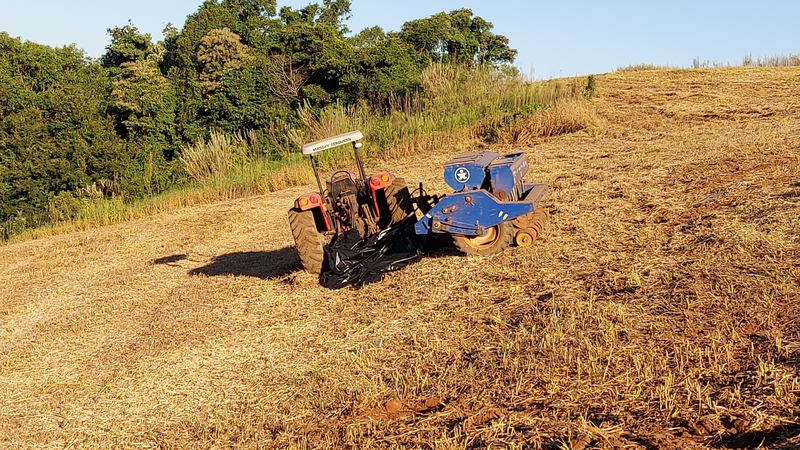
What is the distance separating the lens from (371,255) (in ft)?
22.6

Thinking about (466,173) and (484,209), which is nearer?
(484,209)

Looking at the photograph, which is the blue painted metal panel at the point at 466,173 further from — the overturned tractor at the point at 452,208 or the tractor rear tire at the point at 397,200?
the tractor rear tire at the point at 397,200

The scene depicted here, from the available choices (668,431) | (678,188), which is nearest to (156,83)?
(678,188)

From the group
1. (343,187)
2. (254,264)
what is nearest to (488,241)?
(343,187)

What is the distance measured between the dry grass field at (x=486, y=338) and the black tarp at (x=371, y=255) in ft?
0.65

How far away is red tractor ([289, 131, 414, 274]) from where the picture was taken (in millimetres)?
7086

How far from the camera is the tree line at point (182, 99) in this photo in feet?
57.9

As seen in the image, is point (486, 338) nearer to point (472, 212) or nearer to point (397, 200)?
point (472, 212)

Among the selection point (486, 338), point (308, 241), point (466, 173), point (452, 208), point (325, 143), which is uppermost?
point (325, 143)

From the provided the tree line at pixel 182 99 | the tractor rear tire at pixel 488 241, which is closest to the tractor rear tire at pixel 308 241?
the tractor rear tire at pixel 488 241

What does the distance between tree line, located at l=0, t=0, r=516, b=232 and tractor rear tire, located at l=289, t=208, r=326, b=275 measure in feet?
34.8

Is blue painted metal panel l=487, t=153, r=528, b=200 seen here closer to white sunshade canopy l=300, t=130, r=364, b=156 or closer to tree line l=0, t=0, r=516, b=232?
white sunshade canopy l=300, t=130, r=364, b=156

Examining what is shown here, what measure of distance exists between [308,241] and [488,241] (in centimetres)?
191

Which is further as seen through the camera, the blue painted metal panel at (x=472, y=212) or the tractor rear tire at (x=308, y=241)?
the tractor rear tire at (x=308, y=241)
